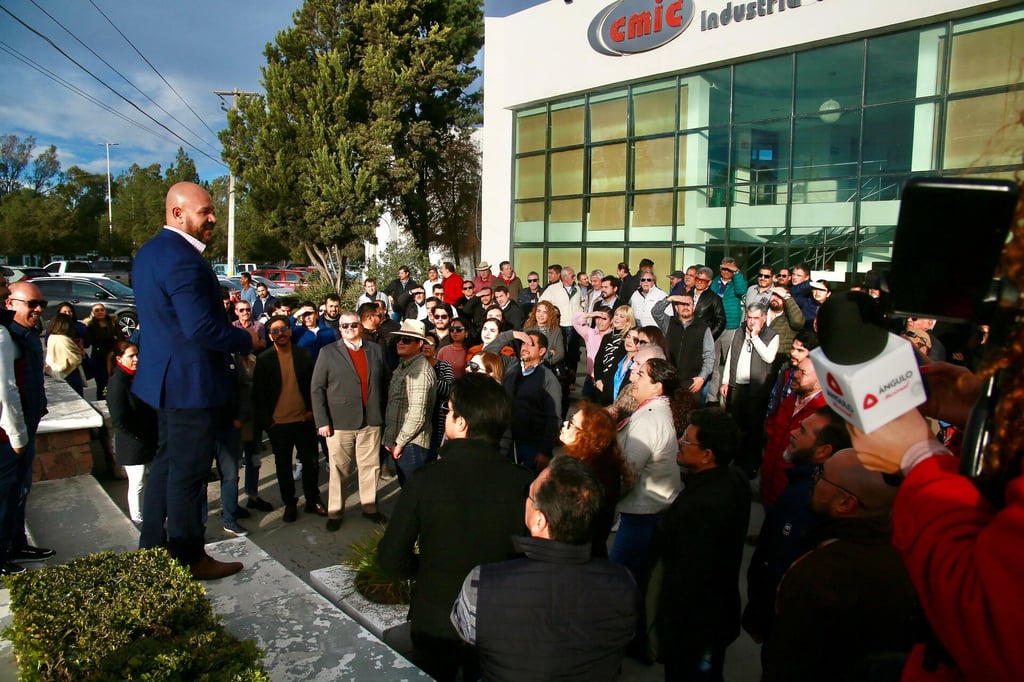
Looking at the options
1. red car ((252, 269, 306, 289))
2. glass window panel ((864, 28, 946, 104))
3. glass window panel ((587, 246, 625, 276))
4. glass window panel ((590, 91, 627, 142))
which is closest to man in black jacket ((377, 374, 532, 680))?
glass window panel ((864, 28, 946, 104))

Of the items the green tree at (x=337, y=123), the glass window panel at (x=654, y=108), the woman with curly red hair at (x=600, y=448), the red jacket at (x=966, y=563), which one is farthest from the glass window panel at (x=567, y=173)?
the red jacket at (x=966, y=563)

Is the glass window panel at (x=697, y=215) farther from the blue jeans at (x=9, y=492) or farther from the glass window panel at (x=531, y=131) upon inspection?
the blue jeans at (x=9, y=492)

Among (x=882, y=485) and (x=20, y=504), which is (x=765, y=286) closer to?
(x=882, y=485)

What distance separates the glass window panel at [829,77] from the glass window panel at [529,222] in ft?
23.6

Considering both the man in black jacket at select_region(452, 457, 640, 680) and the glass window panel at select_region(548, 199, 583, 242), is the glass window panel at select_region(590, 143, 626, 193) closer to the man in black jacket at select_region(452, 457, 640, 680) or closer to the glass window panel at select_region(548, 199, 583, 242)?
the glass window panel at select_region(548, 199, 583, 242)

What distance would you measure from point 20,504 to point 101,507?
1.10 metres

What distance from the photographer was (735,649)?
14.3ft

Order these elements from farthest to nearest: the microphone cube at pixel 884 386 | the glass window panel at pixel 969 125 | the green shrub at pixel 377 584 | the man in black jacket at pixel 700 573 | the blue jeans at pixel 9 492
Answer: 1. the glass window panel at pixel 969 125
2. the green shrub at pixel 377 584
3. the blue jeans at pixel 9 492
4. the man in black jacket at pixel 700 573
5. the microphone cube at pixel 884 386

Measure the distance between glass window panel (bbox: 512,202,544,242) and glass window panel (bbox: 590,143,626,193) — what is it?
1.86 m

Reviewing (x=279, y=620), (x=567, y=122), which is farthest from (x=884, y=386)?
(x=567, y=122)

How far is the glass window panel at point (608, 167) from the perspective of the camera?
16.9 meters

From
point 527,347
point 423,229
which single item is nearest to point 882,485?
point 527,347

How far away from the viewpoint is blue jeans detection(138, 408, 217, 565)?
3.36 metres

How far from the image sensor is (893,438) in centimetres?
136
